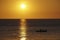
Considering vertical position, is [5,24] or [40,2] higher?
[40,2]

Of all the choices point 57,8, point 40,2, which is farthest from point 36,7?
point 57,8

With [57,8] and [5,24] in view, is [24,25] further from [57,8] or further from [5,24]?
[57,8]

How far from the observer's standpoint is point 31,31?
97 centimetres

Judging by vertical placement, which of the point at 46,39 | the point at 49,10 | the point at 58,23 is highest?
the point at 49,10

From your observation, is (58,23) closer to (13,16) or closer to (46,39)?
(46,39)

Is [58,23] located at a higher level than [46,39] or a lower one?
higher

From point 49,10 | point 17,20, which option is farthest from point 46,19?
point 17,20

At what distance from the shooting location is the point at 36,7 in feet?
3.34

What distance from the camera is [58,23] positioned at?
38.4 inches

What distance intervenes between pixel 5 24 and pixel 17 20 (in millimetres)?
100

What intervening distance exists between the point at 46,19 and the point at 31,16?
12cm

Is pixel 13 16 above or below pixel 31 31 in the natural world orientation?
above

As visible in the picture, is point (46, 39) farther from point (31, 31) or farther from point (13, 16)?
point (13, 16)

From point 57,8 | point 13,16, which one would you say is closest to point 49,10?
point 57,8
